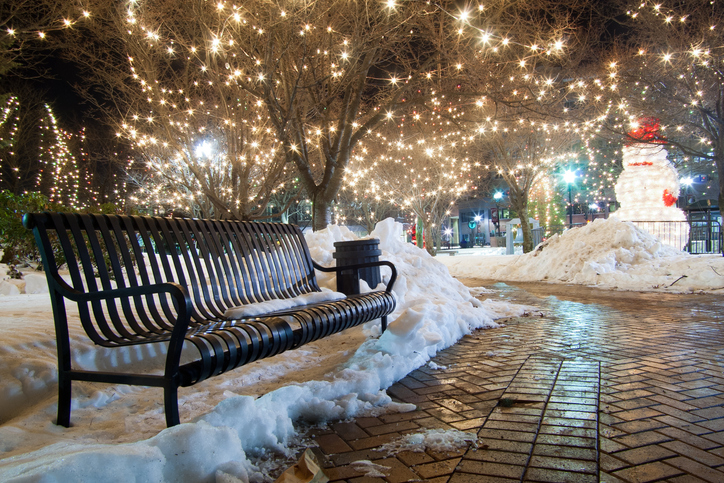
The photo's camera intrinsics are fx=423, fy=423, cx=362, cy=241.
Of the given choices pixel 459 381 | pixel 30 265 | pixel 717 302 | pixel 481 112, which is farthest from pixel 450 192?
pixel 459 381

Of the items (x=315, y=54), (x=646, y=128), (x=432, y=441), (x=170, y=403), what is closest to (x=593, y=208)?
(x=646, y=128)

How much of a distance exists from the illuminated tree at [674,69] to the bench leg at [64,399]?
1234 cm

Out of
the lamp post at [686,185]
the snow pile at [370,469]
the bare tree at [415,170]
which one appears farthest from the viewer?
the lamp post at [686,185]

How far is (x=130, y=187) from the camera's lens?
27.2 metres

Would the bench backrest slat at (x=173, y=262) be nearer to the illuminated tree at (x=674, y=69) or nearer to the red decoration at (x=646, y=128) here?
the illuminated tree at (x=674, y=69)

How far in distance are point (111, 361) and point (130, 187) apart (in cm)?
2759

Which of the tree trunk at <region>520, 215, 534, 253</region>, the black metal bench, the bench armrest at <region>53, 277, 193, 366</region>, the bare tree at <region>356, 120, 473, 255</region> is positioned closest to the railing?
the tree trunk at <region>520, 215, 534, 253</region>

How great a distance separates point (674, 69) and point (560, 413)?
12613mm

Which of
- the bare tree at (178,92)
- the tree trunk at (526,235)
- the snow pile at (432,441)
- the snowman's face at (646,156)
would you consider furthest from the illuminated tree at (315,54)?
the snow pile at (432,441)

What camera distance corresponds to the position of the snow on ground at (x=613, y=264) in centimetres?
901

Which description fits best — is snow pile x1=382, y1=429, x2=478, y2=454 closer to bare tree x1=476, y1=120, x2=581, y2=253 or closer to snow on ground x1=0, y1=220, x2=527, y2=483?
snow on ground x1=0, y1=220, x2=527, y2=483

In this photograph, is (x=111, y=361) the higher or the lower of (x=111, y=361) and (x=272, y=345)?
the lower

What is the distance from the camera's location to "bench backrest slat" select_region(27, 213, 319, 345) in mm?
2453

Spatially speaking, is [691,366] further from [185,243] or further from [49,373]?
[49,373]
